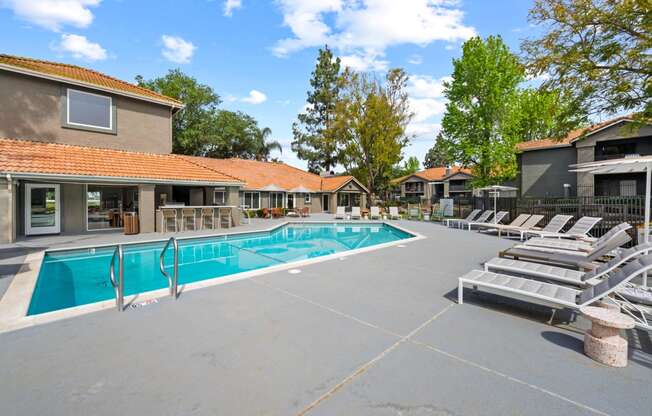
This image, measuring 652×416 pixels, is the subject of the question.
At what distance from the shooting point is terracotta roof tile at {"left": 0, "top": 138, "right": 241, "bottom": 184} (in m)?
11.0

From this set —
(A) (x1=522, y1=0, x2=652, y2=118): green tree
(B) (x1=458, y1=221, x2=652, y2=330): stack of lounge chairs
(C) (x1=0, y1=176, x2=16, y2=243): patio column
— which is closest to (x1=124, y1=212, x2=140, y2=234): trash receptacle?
(C) (x1=0, y1=176, x2=16, y2=243): patio column

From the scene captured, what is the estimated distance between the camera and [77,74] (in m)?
14.6

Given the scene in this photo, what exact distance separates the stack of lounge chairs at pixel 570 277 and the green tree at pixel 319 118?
32.6m

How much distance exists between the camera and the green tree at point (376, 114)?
29.0 metres

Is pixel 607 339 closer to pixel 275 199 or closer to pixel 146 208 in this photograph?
pixel 146 208

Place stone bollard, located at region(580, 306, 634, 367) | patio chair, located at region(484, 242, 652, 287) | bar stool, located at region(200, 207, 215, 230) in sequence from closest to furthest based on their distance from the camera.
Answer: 1. stone bollard, located at region(580, 306, 634, 367)
2. patio chair, located at region(484, 242, 652, 287)
3. bar stool, located at region(200, 207, 215, 230)

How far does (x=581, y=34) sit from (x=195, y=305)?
35.3ft

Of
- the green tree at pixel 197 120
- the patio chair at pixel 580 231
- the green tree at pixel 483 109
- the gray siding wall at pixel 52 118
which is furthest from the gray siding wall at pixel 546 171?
the green tree at pixel 197 120

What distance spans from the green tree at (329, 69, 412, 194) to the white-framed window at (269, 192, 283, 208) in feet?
32.3

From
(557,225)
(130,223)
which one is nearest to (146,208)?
(130,223)

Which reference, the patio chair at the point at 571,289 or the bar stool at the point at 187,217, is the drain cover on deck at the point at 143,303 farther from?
the bar stool at the point at 187,217

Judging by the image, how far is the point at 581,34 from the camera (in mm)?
7477

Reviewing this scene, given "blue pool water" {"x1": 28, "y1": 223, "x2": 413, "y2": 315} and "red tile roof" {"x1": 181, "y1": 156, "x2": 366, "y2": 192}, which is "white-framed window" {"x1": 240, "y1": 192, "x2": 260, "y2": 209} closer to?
"red tile roof" {"x1": 181, "y1": 156, "x2": 366, "y2": 192}

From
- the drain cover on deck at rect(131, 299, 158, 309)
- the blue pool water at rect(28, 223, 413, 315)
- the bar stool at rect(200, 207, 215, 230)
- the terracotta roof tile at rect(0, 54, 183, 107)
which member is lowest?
the blue pool water at rect(28, 223, 413, 315)
